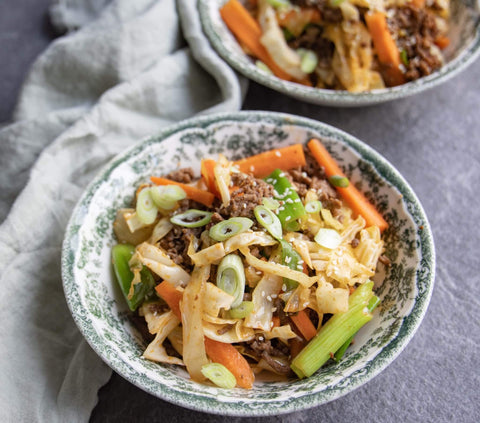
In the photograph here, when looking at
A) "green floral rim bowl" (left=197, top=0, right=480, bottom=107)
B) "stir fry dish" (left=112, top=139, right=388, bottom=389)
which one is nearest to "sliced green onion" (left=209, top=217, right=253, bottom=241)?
"stir fry dish" (left=112, top=139, right=388, bottom=389)

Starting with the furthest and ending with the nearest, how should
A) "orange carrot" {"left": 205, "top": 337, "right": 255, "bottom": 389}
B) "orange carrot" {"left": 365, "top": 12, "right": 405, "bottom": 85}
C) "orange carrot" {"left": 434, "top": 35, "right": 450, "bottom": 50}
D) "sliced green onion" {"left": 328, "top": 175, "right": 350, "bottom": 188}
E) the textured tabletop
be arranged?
"orange carrot" {"left": 434, "top": 35, "right": 450, "bottom": 50} < "orange carrot" {"left": 365, "top": 12, "right": 405, "bottom": 85} < "sliced green onion" {"left": 328, "top": 175, "right": 350, "bottom": 188} < the textured tabletop < "orange carrot" {"left": 205, "top": 337, "right": 255, "bottom": 389}

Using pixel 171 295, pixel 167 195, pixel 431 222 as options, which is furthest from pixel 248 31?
pixel 171 295

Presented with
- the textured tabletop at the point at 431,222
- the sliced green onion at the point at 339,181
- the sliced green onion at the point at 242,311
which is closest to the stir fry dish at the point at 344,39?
the textured tabletop at the point at 431,222

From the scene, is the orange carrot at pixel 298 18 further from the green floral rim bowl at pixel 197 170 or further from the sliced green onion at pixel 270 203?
the sliced green onion at pixel 270 203

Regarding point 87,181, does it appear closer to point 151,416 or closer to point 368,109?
point 151,416

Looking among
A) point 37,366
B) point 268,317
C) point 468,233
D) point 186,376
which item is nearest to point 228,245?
point 268,317

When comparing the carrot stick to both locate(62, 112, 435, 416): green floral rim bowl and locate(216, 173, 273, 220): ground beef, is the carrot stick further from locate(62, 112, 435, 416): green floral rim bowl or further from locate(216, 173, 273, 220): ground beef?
locate(216, 173, 273, 220): ground beef
